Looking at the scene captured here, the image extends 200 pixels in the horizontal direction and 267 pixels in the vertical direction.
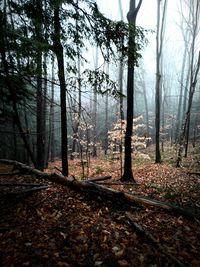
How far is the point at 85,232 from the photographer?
4.38 meters

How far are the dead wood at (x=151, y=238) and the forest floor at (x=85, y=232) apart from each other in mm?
16

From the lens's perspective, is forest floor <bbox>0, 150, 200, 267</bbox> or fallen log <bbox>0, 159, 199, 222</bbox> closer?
forest floor <bbox>0, 150, 200, 267</bbox>

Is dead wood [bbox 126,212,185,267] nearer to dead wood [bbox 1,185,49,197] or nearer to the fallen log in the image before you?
the fallen log

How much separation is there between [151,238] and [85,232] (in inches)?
49.3

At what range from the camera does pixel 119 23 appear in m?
5.32

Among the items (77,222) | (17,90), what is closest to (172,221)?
(77,222)

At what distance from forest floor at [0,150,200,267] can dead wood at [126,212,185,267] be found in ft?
0.05

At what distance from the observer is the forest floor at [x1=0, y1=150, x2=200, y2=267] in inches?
146

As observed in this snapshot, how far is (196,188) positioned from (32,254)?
601 centimetres

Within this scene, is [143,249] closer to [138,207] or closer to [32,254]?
[138,207]

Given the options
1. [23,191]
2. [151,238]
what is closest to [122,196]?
[151,238]

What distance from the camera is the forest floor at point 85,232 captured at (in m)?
3.70

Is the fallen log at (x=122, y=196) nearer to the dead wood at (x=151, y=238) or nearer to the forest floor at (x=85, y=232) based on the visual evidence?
the forest floor at (x=85, y=232)

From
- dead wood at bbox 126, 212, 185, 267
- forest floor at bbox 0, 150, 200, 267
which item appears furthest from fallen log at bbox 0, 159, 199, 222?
dead wood at bbox 126, 212, 185, 267
